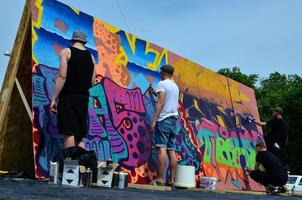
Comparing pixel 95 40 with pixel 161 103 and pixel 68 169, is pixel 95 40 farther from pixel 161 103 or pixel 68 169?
pixel 68 169

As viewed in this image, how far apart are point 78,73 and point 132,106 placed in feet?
6.16

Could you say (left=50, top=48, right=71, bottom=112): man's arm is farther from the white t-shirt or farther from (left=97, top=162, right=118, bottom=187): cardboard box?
the white t-shirt

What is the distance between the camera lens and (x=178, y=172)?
7094mm

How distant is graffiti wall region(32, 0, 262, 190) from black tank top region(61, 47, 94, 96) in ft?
1.54

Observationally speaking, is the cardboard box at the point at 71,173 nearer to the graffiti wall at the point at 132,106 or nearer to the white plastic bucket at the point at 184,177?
the graffiti wall at the point at 132,106

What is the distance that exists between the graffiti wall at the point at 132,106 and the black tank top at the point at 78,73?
468 mm

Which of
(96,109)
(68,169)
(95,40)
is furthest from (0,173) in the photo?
(95,40)

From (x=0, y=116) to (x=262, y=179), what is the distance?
4.48 metres

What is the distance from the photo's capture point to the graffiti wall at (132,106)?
5.80 m

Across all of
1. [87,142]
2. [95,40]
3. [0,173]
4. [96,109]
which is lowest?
[0,173]

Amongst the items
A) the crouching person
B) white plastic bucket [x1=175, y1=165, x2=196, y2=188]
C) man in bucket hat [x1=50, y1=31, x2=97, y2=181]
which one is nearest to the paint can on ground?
man in bucket hat [x1=50, y1=31, x2=97, y2=181]

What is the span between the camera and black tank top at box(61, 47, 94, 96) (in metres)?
5.41

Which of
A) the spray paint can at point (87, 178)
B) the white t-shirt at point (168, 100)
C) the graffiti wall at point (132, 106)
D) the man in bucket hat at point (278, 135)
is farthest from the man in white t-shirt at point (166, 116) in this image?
the man in bucket hat at point (278, 135)

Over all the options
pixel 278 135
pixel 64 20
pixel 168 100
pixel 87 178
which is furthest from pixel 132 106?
pixel 278 135
